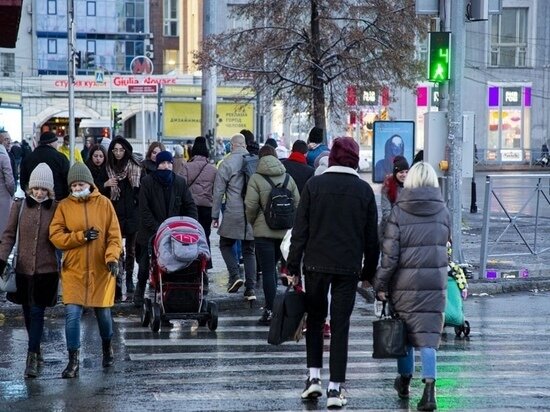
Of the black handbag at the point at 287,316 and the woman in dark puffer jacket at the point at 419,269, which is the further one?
the black handbag at the point at 287,316

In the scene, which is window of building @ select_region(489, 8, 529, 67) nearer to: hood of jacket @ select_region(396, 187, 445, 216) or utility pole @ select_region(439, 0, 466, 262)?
utility pole @ select_region(439, 0, 466, 262)

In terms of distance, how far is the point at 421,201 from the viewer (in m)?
8.58

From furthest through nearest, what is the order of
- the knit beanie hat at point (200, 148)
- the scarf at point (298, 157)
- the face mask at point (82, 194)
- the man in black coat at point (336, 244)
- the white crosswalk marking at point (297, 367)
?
the knit beanie hat at point (200, 148) < the scarf at point (298, 157) < the face mask at point (82, 194) < the white crosswalk marking at point (297, 367) < the man in black coat at point (336, 244)

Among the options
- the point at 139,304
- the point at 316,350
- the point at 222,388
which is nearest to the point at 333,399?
the point at 316,350

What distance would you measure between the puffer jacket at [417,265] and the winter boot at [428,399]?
11.4 inches

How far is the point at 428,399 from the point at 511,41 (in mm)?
63041

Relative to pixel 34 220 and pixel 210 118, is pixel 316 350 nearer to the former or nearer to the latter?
pixel 34 220

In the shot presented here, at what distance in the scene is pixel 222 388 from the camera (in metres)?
9.39

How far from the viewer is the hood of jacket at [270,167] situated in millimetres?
12422

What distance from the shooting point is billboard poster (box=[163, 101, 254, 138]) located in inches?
1849

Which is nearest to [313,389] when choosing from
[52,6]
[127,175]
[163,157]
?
[163,157]

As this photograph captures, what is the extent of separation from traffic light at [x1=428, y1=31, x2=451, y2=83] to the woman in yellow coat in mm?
7343

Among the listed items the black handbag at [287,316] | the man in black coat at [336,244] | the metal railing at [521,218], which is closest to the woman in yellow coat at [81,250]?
the black handbag at [287,316]

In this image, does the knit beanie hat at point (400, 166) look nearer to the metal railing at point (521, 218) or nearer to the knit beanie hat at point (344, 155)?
the knit beanie hat at point (344, 155)
